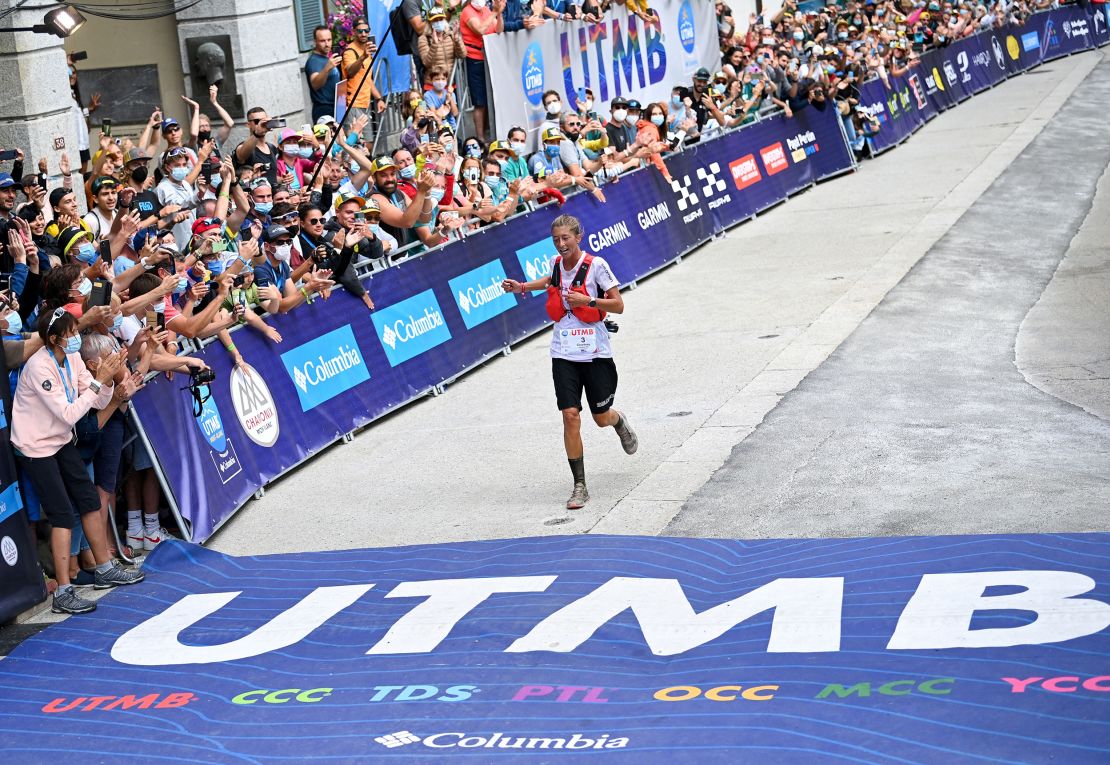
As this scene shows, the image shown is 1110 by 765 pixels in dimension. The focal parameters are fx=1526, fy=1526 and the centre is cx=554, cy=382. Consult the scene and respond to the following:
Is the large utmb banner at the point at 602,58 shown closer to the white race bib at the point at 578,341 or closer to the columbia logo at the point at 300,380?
the columbia logo at the point at 300,380

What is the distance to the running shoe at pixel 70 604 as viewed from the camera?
31.9 feet

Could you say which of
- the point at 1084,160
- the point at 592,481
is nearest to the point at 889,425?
the point at 592,481

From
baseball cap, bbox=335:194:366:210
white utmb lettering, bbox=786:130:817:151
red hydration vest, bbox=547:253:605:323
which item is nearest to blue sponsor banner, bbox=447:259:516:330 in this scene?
baseball cap, bbox=335:194:366:210

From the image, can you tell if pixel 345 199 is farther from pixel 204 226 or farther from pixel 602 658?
pixel 602 658

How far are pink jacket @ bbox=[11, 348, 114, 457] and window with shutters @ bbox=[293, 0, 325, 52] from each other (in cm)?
1292

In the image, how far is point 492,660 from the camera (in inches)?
325

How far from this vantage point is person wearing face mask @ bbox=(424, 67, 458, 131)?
62.1 feet

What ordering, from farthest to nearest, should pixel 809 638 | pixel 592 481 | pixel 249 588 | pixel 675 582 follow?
pixel 592 481 < pixel 249 588 < pixel 675 582 < pixel 809 638

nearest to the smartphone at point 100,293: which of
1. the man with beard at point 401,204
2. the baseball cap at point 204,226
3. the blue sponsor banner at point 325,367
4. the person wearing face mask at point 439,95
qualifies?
the baseball cap at point 204,226

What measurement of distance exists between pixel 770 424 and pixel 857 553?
10.7 feet

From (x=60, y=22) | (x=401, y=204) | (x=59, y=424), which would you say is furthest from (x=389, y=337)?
(x=59, y=424)

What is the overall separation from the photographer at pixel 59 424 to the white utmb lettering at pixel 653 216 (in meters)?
11.2

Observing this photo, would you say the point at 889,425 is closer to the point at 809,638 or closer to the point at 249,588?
the point at 809,638

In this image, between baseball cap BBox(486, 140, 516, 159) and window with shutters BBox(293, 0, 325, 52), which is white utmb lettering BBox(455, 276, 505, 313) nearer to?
baseball cap BBox(486, 140, 516, 159)
